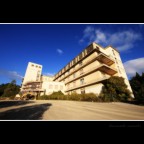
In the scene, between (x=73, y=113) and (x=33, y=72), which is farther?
(x=33, y=72)

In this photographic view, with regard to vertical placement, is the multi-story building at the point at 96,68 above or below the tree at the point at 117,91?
above

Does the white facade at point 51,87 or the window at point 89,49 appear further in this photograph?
the white facade at point 51,87

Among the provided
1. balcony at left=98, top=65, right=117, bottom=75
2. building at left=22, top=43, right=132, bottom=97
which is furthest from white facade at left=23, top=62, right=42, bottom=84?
balcony at left=98, top=65, right=117, bottom=75

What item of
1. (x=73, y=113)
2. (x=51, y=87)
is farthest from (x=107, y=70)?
(x=51, y=87)

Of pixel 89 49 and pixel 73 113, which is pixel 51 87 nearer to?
pixel 89 49

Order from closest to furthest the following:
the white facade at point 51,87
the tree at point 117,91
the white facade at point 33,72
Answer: the tree at point 117,91
the white facade at point 51,87
the white facade at point 33,72

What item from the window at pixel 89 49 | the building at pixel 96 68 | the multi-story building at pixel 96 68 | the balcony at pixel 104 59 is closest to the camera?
the multi-story building at pixel 96 68

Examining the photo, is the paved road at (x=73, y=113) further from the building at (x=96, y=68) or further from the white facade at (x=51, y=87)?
the white facade at (x=51, y=87)

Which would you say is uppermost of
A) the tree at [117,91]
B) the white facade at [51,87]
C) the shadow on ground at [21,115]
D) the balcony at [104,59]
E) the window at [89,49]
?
the window at [89,49]

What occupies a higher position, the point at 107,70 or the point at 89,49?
the point at 89,49

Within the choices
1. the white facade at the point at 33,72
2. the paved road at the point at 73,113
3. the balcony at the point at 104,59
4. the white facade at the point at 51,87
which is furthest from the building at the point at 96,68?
the white facade at the point at 33,72

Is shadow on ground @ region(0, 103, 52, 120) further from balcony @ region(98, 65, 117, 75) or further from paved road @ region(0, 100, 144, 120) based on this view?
balcony @ region(98, 65, 117, 75)
